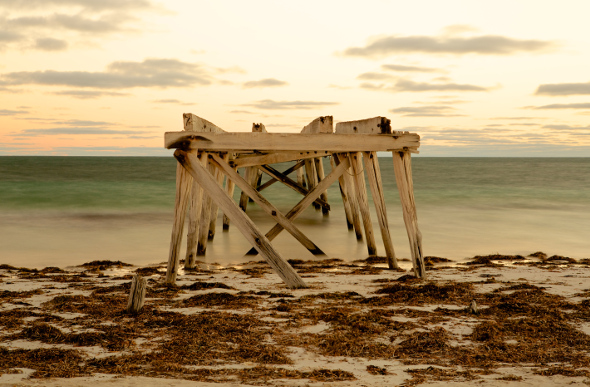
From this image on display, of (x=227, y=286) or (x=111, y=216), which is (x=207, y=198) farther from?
(x=111, y=216)

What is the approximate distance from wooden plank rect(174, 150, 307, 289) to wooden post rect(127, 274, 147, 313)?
53.2 inches

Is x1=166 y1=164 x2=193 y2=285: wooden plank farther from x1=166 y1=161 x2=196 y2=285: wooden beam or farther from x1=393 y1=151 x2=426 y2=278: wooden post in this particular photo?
x1=393 y1=151 x2=426 y2=278: wooden post

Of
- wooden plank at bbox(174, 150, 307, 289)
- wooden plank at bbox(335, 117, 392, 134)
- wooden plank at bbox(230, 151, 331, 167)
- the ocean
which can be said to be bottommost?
the ocean

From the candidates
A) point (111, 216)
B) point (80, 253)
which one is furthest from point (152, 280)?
point (111, 216)

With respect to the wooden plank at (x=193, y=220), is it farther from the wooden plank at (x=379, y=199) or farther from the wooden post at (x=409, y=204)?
the wooden post at (x=409, y=204)

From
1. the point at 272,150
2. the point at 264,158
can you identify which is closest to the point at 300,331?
the point at 272,150

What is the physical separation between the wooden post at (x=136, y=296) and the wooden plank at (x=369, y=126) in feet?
11.2

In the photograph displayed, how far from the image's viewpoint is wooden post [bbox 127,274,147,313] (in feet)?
16.8

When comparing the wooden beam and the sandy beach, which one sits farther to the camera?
the wooden beam

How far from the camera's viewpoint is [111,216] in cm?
1662

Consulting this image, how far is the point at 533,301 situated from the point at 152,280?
4416mm

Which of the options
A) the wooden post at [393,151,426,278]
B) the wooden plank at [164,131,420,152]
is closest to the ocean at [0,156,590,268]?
the wooden post at [393,151,426,278]

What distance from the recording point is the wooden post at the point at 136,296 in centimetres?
511

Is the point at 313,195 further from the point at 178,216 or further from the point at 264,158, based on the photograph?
the point at 264,158
